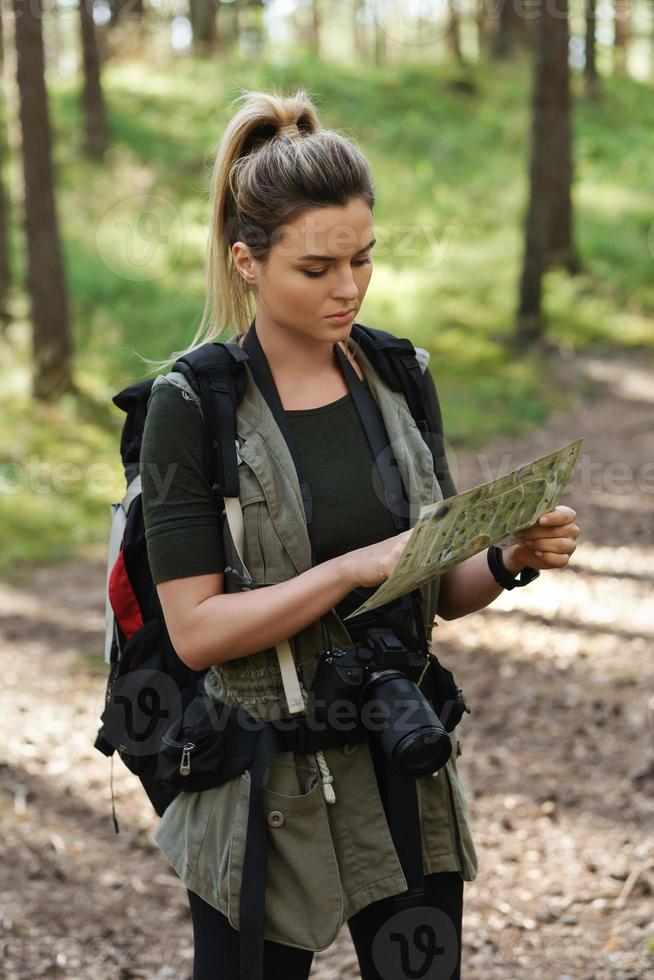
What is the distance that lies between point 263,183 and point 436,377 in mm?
10499

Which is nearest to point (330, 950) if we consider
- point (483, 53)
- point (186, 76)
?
point (186, 76)

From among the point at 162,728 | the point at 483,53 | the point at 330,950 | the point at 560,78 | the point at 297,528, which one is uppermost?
the point at 483,53

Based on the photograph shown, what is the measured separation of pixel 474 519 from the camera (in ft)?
5.89

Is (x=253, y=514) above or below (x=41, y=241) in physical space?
below

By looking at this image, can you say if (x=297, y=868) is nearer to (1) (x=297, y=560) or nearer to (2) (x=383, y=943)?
(2) (x=383, y=943)

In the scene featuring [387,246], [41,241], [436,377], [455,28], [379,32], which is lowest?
[436,377]

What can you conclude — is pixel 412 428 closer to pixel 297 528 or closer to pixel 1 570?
pixel 297 528

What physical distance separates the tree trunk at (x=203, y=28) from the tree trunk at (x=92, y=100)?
6671mm

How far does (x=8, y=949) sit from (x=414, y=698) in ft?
→ 7.64

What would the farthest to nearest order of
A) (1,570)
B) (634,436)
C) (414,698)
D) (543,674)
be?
(634,436) < (1,570) < (543,674) < (414,698)

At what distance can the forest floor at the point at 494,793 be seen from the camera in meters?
3.62

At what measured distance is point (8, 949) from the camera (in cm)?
354

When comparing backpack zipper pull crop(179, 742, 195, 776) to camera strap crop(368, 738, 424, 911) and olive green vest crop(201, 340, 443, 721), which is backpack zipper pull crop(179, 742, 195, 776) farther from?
camera strap crop(368, 738, 424, 911)

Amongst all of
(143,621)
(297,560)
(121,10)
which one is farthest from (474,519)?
(121,10)
